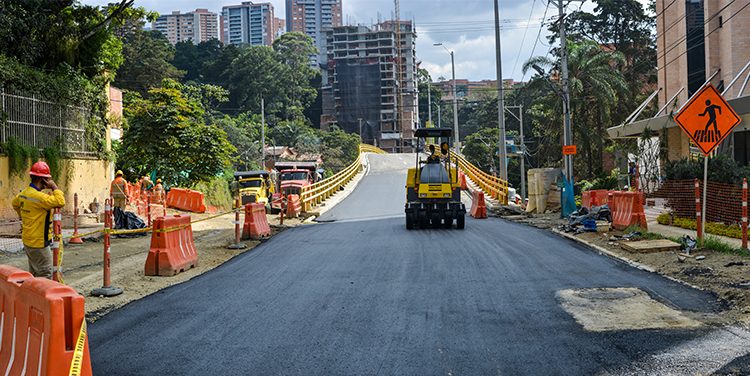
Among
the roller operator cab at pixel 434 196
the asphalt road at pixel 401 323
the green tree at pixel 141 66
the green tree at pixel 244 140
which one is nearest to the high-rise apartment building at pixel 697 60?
the roller operator cab at pixel 434 196

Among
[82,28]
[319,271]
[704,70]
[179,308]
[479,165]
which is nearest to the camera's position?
[179,308]

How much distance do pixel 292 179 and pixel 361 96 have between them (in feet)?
325

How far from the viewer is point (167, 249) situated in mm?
11008

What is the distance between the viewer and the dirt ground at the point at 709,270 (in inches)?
306

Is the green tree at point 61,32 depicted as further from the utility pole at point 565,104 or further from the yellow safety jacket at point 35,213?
the utility pole at point 565,104

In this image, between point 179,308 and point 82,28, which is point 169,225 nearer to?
point 179,308

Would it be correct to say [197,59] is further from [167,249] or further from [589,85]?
[167,249]

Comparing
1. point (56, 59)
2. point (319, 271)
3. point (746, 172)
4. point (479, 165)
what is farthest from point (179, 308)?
point (479, 165)

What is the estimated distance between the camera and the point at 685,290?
8.71 metres

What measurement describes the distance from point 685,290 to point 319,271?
6055mm

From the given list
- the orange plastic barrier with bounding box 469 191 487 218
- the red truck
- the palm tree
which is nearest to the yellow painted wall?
the red truck

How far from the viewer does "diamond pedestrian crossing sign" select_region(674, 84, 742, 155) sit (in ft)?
Result: 38.2

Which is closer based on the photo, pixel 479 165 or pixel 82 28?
pixel 82 28

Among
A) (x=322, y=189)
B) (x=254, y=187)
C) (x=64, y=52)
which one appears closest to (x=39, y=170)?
(x=64, y=52)
